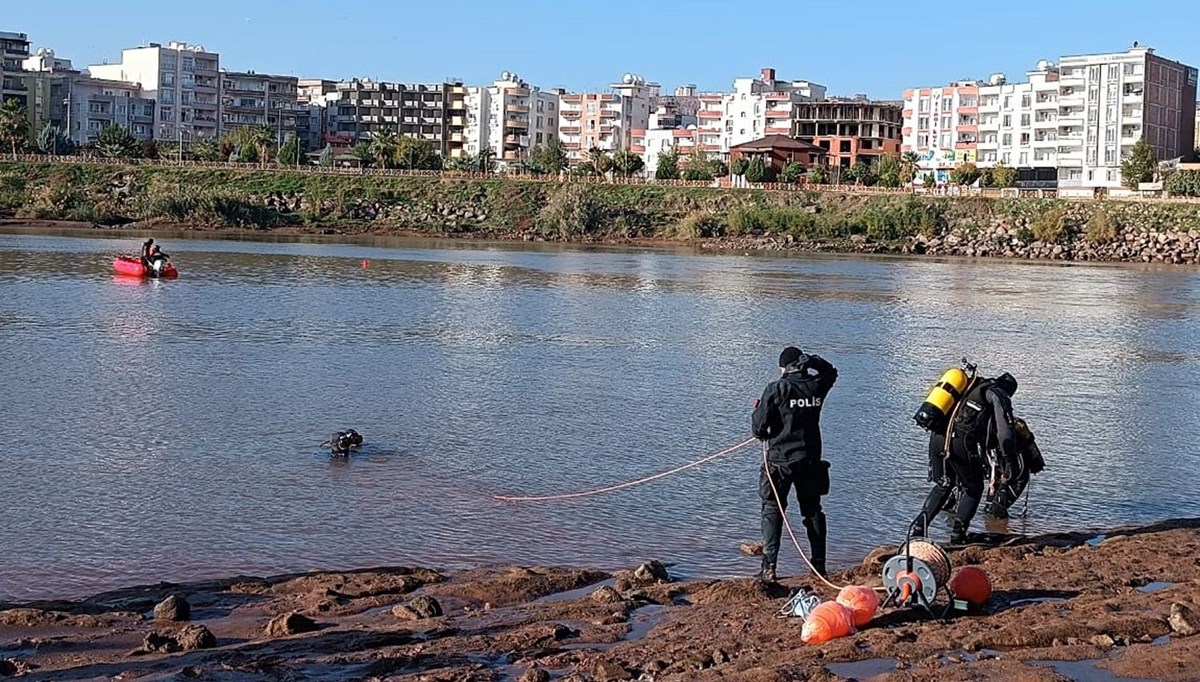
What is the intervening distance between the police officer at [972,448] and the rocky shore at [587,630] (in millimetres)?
896

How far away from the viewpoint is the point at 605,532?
42.9ft

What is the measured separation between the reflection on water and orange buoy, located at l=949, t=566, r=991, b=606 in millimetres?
2181

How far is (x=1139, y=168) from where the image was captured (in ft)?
328

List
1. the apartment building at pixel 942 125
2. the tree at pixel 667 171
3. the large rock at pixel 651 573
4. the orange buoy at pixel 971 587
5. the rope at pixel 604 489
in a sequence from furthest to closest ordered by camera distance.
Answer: the apartment building at pixel 942 125
the tree at pixel 667 171
the rope at pixel 604 489
the large rock at pixel 651 573
the orange buoy at pixel 971 587

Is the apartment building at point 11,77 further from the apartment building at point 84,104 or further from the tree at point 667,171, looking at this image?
the tree at point 667,171

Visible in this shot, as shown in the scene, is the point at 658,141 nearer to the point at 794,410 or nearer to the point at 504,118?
the point at 504,118

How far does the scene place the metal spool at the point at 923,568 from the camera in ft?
31.3

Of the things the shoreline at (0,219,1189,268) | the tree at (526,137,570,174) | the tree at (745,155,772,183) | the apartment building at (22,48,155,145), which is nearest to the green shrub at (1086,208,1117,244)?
the shoreline at (0,219,1189,268)

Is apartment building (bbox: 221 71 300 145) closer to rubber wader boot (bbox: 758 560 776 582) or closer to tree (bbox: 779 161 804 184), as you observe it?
tree (bbox: 779 161 804 184)

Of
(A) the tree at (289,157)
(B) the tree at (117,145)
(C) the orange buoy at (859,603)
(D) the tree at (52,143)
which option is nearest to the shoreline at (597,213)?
(A) the tree at (289,157)

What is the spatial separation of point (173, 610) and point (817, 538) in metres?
4.83

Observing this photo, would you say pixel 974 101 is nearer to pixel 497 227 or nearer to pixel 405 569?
pixel 497 227

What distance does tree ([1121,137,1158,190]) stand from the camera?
3942 inches

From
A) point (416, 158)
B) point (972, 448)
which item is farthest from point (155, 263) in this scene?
point (416, 158)
